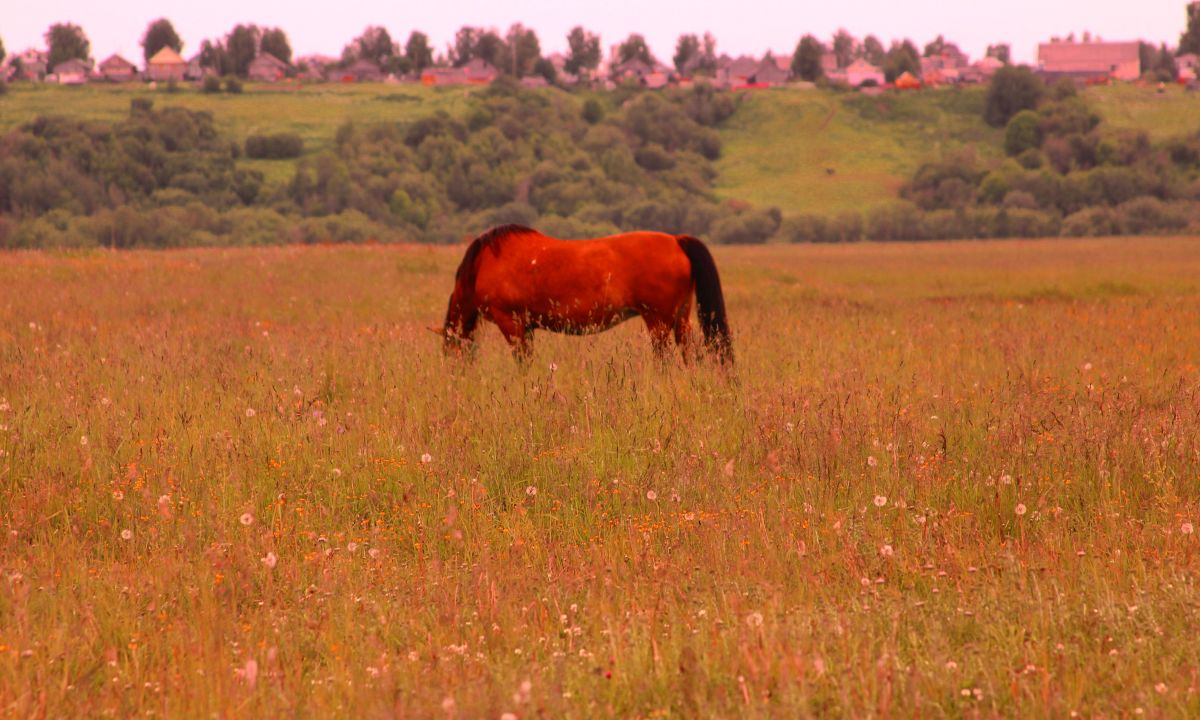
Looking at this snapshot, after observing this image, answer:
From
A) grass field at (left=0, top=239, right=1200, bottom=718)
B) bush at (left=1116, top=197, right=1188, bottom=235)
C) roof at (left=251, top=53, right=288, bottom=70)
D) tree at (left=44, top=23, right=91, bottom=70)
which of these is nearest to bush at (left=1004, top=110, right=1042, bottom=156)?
bush at (left=1116, top=197, right=1188, bottom=235)

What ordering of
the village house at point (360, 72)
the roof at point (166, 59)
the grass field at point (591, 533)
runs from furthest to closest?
the village house at point (360, 72), the roof at point (166, 59), the grass field at point (591, 533)

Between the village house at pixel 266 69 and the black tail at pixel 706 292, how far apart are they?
170 m

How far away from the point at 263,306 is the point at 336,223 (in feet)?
244

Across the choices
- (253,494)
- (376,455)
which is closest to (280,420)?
(376,455)

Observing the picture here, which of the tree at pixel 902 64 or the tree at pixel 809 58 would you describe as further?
the tree at pixel 902 64

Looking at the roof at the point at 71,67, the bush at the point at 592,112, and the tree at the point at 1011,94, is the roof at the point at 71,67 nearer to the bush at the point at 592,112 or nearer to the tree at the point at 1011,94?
the bush at the point at 592,112

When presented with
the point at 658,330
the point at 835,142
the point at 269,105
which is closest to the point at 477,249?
the point at 658,330

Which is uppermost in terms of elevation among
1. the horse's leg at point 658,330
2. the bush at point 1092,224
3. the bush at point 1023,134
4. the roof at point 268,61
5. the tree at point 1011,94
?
the roof at point 268,61

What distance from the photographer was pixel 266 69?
172125 millimetres

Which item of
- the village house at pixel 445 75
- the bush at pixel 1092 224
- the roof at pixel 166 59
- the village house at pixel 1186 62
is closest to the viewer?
the bush at pixel 1092 224

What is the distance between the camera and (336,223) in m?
91.8

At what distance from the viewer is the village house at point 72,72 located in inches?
6112

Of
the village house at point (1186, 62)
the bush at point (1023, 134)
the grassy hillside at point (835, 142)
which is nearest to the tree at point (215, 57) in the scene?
Answer: the grassy hillside at point (835, 142)

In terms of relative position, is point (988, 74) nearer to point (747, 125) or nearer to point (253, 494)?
point (747, 125)
